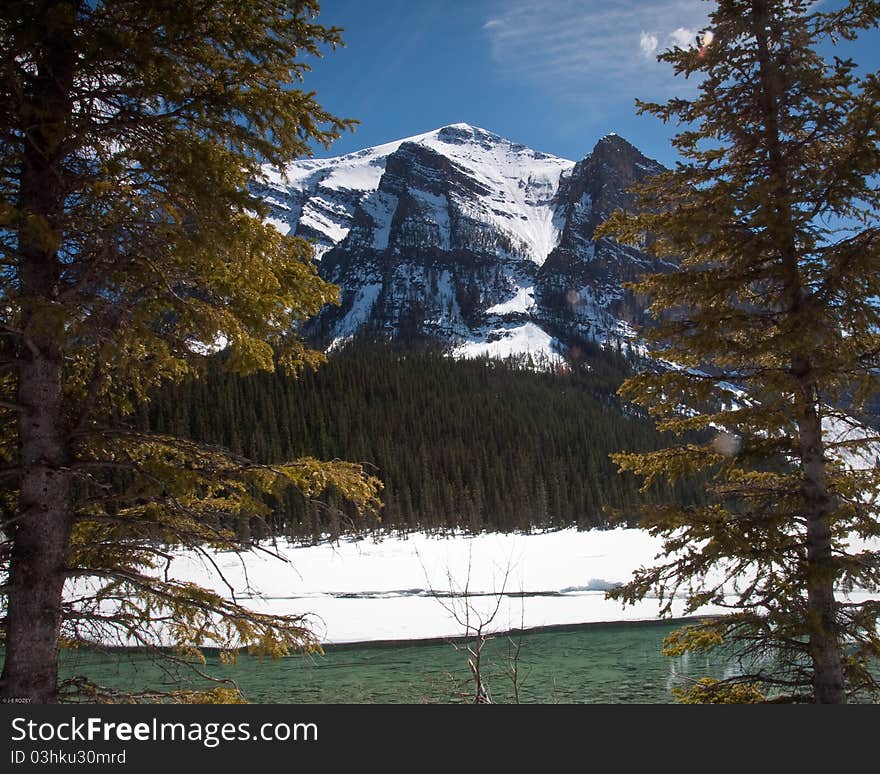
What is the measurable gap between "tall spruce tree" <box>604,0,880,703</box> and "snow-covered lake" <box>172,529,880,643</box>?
12791 mm

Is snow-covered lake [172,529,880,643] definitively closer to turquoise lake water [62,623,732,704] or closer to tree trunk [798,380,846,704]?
turquoise lake water [62,623,732,704]

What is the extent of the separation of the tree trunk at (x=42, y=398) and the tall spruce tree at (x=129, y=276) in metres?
0.01

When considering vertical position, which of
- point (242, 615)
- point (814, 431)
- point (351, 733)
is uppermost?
point (814, 431)

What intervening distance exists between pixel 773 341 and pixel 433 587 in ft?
92.3

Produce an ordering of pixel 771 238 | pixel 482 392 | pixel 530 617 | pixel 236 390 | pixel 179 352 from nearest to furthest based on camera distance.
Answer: pixel 179 352 → pixel 771 238 → pixel 530 617 → pixel 236 390 → pixel 482 392

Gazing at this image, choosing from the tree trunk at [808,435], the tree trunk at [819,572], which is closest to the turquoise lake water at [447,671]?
the tree trunk at [819,572]

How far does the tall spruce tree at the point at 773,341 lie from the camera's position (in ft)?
20.1

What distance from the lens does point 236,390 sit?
250 feet

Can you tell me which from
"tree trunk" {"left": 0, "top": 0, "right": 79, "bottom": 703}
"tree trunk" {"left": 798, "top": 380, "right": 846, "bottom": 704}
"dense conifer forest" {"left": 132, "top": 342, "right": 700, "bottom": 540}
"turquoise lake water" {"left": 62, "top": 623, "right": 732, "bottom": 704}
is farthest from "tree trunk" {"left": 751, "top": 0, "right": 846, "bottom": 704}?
"dense conifer forest" {"left": 132, "top": 342, "right": 700, "bottom": 540}

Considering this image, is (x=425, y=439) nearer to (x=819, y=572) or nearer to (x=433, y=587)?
(x=433, y=587)

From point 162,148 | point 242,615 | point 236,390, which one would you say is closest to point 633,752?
point 242,615

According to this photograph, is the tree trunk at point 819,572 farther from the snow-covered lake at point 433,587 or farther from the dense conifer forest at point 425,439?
the dense conifer forest at point 425,439

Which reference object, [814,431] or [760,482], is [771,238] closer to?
[814,431]

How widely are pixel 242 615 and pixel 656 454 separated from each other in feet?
16.7
